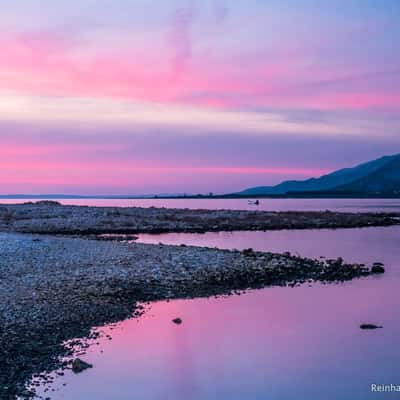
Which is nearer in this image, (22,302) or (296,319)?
(22,302)

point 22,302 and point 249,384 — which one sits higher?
point 22,302

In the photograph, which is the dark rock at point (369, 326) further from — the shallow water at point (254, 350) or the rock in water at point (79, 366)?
the rock in water at point (79, 366)

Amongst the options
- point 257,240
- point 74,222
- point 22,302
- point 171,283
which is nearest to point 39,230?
point 74,222

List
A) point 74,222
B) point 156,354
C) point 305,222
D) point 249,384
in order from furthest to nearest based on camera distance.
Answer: point 305,222
point 74,222
point 156,354
point 249,384

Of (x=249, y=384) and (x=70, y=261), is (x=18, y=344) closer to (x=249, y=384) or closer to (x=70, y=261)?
(x=249, y=384)

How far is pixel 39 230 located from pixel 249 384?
4102 cm

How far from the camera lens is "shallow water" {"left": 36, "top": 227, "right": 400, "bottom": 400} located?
11.9 metres

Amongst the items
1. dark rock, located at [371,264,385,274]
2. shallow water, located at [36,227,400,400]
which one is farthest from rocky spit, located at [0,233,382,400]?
shallow water, located at [36,227,400,400]

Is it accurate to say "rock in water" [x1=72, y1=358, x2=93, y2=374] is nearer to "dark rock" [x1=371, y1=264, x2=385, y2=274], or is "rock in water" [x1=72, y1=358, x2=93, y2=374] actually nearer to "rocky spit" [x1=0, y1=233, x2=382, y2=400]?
"rocky spit" [x1=0, y1=233, x2=382, y2=400]

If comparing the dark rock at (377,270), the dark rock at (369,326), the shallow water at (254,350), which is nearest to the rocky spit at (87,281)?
the dark rock at (377,270)

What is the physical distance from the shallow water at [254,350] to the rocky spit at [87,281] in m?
0.92

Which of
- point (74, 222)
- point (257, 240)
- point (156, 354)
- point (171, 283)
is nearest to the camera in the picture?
point (156, 354)

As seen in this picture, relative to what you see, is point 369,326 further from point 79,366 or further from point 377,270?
point 377,270

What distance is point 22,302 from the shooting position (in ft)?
54.1
